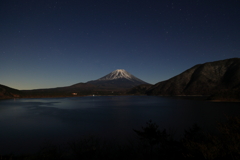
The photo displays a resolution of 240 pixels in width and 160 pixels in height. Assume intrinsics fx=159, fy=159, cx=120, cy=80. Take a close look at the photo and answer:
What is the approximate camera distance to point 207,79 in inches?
5999

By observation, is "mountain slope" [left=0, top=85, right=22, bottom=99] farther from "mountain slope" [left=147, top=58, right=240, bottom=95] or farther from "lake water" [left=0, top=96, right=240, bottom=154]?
"mountain slope" [left=147, top=58, right=240, bottom=95]

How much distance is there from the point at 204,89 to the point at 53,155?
156m

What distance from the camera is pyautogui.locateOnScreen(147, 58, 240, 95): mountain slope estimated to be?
135 metres

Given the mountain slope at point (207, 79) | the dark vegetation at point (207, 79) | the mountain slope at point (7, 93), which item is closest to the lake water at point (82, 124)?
the dark vegetation at point (207, 79)

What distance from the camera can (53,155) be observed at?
8.85 m

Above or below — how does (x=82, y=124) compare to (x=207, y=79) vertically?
below

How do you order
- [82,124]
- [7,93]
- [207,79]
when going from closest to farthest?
[82,124] < [207,79] < [7,93]

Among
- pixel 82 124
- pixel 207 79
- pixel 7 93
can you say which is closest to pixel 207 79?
pixel 207 79

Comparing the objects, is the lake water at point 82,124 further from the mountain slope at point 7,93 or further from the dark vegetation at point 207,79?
the mountain slope at point 7,93

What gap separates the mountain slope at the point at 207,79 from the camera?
13469 centimetres

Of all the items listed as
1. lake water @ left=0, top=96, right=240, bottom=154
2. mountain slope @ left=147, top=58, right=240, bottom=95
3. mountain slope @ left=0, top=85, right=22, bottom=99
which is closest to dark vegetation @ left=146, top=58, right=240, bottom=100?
mountain slope @ left=147, top=58, right=240, bottom=95

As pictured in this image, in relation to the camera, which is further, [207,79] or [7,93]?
[7,93]

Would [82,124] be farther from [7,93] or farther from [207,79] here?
[7,93]

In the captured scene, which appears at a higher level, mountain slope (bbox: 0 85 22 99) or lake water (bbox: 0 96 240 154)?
mountain slope (bbox: 0 85 22 99)
